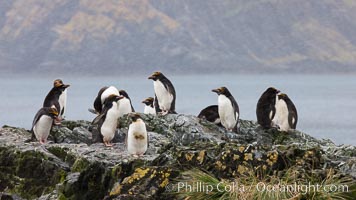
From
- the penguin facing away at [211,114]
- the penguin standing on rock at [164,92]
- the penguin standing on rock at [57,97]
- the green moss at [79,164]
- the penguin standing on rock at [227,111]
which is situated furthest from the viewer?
the penguin standing on rock at [164,92]

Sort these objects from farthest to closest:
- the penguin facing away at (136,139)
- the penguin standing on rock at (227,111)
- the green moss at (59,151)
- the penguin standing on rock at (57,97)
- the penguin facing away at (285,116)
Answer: the penguin facing away at (285,116) → the penguin standing on rock at (57,97) → the penguin standing on rock at (227,111) → the green moss at (59,151) → the penguin facing away at (136,139)

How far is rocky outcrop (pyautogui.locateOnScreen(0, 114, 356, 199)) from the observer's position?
10211 millimetres

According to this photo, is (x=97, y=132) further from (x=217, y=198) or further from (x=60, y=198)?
(x=217, y=198)

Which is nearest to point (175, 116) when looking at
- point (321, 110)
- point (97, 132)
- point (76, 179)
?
point (97, 132)

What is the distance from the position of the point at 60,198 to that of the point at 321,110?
7538 inches

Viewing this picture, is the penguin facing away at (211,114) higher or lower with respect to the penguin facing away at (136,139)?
higher

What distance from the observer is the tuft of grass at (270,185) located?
928 cm

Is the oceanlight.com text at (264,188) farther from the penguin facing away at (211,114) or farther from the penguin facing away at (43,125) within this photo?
the penguin facing away at (211,114)

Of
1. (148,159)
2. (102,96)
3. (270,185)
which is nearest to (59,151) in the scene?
(148,159)

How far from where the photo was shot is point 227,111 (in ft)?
58.6

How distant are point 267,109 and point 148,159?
6426mm

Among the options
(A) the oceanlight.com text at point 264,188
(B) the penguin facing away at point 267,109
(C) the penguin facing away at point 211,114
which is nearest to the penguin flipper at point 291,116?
(B) the penguin facing away at point 267,109

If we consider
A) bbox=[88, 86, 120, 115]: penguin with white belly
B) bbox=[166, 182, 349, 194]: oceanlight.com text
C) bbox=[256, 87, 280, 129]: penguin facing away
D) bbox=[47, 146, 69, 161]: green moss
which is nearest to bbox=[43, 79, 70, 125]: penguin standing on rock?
bbox=[88, 86, 120, 115]: penguin with white belly

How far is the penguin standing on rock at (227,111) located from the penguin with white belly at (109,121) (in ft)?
9.14
